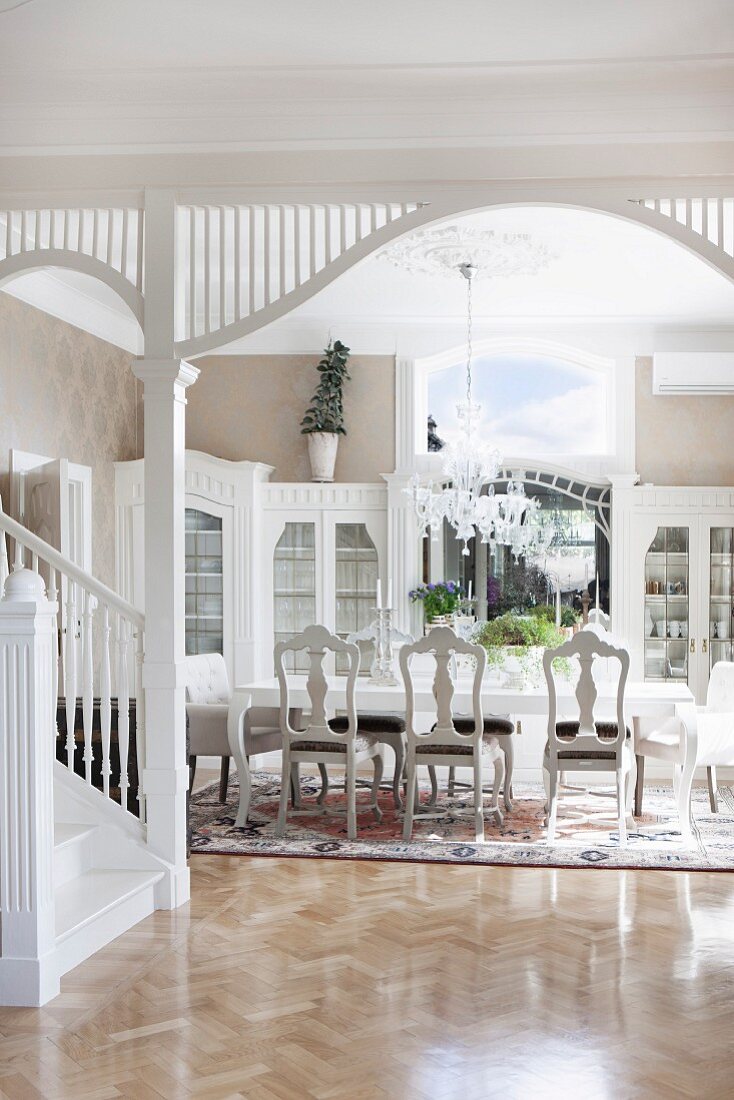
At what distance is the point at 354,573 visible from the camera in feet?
27.0

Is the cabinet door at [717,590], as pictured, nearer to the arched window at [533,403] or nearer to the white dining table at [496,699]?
the arched window at [533,403]

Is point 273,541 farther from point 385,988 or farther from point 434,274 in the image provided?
point 385,988

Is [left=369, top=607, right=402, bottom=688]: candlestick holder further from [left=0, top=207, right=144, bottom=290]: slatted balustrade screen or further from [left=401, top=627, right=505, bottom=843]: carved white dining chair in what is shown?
[left=0, top=207, right=144, bottom=290]: slatted balustrade screen

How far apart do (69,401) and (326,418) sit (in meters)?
1.92

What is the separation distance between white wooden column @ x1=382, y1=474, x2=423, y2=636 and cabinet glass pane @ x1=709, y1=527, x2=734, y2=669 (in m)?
2.09

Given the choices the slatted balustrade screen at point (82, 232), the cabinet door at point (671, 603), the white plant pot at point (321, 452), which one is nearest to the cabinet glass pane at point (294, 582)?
the white plant pot at point (321, 452)

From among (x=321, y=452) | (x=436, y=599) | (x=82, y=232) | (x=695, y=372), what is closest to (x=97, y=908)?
(x=82, y=232)

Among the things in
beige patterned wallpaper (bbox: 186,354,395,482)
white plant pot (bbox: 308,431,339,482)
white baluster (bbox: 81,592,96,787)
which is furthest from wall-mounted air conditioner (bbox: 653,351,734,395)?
white baluster (bbox: 81,592,96,787)

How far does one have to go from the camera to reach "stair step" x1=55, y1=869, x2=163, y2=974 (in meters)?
3.84

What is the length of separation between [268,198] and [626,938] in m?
3.21

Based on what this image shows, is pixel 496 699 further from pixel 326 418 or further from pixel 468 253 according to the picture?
pixel 326 418

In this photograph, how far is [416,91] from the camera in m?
4.18

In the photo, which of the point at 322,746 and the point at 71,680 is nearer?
the point at 71,680

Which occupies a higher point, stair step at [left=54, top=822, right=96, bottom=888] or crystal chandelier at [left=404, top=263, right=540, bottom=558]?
crystal chandelier at [left=404, top=263, right=540, bottom=558]
